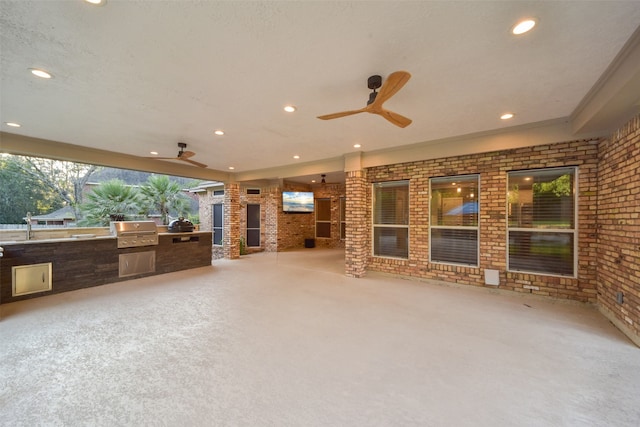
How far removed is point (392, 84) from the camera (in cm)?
212

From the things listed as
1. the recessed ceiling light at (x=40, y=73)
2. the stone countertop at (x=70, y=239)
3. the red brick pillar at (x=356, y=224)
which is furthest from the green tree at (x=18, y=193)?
the red brick pillar at (x=356, y=224)

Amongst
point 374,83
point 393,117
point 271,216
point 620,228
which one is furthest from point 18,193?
point 620,228

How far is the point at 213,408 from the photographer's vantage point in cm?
178

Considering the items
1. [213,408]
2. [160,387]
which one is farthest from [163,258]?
[213,408]

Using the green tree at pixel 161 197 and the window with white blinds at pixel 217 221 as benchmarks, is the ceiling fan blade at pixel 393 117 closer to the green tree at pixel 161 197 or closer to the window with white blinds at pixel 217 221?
the window with white blinds at pixel 217 221

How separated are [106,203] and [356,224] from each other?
9.43m

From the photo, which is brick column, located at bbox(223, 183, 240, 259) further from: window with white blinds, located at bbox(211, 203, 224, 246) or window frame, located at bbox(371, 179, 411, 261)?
window frame, located at bbox(371, 179, 411, 261)

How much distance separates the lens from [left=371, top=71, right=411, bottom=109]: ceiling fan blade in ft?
6.47

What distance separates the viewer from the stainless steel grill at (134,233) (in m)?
5.20

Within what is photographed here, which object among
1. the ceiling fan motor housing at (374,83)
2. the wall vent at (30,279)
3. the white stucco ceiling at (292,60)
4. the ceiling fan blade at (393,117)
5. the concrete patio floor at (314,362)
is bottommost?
the concrete patio floor at (314,362)

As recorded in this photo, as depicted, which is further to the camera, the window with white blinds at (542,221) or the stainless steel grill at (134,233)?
the stainless steel grill at (134,233)

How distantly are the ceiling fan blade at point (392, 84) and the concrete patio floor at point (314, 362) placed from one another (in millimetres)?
2529

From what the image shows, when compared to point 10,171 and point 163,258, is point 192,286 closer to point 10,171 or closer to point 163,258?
point 163,258

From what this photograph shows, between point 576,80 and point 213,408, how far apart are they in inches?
→ 179
